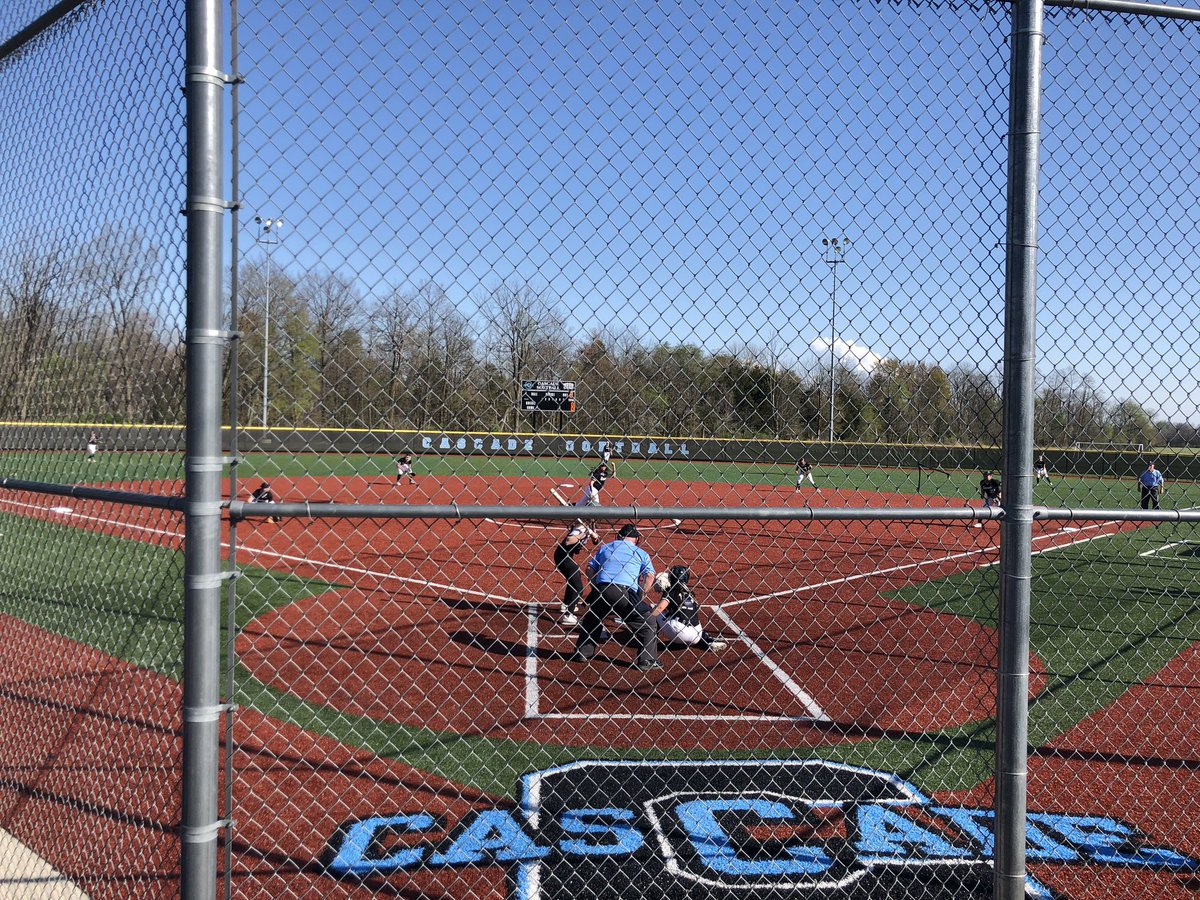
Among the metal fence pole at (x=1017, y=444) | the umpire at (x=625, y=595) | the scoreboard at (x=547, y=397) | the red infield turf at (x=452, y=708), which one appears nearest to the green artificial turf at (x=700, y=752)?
the red infield turf at (x=452, y=708)

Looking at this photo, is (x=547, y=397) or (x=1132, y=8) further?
(x=547, y=397)

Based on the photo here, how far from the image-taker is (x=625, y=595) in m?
8.62

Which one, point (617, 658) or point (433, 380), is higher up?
point (433, 380)

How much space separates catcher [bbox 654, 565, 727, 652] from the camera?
942 cm

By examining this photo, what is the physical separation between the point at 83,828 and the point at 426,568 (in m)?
9.55

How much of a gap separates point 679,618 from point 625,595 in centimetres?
119

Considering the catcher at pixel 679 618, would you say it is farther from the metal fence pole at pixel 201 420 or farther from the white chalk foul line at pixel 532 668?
the metal fence pole at pixel 201 420

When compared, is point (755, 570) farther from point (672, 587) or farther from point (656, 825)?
point (656, 825)

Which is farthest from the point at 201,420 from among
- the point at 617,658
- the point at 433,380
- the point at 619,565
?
the point at 617,658

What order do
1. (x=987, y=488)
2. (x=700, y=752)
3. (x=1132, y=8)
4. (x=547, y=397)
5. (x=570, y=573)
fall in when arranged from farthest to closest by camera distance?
(x=987, y=488) < (x=570, y=573) < (x=700, y=752) < (x=547, y=397) < (x=1132, y=8)

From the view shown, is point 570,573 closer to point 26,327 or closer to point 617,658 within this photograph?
point 617,658

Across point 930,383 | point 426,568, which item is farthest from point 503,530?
point 930,383

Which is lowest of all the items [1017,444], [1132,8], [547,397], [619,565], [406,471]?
[619,565]

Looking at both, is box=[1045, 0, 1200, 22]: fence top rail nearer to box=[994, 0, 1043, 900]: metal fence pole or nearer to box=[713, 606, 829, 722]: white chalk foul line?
box=[994, 0, 1043, 900]: metal fence pole
